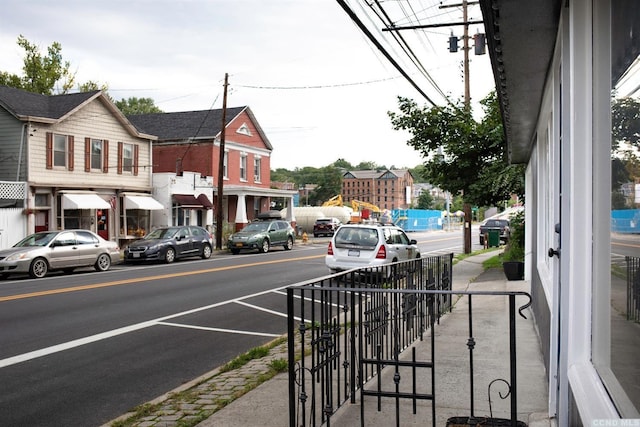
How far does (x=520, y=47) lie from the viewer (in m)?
4.68

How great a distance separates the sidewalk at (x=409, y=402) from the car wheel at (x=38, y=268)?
42.7ft

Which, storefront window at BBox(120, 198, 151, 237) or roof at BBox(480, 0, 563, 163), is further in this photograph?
storefront window at BBox(120, 198, 151, 237)

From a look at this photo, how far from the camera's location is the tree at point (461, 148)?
18938 millimetres

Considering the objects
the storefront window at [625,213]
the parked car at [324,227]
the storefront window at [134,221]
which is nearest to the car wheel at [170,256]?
the storefront window at [134,221]

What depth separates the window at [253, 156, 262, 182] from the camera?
44.4 m

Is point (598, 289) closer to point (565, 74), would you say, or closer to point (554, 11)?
point (565, 74)

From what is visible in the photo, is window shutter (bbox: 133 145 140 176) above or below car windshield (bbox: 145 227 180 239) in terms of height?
above

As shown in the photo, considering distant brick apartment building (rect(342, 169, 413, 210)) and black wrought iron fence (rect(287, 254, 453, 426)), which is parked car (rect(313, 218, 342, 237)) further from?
distant brick apartment building (rect(342, 169, 413, 210))

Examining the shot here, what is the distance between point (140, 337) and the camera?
9297 mm

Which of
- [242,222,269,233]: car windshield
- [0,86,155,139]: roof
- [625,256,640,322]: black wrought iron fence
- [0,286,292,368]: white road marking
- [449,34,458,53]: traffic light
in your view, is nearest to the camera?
[625,256,640,322]: black wrought iron fence

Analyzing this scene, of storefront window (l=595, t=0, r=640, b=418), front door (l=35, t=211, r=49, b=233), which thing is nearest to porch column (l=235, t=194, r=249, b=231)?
front door (l=35, t=211, r=49, b=233)

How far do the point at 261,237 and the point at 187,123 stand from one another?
14.5 m

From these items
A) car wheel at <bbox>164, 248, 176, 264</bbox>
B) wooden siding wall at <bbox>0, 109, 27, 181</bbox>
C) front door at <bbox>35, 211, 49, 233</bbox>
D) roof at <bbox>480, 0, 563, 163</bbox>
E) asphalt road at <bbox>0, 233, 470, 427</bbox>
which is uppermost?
wooden siding wall at <bbox>0, 109, 27, 181</bbox>

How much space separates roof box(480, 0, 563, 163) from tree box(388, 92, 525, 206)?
37.8ft
